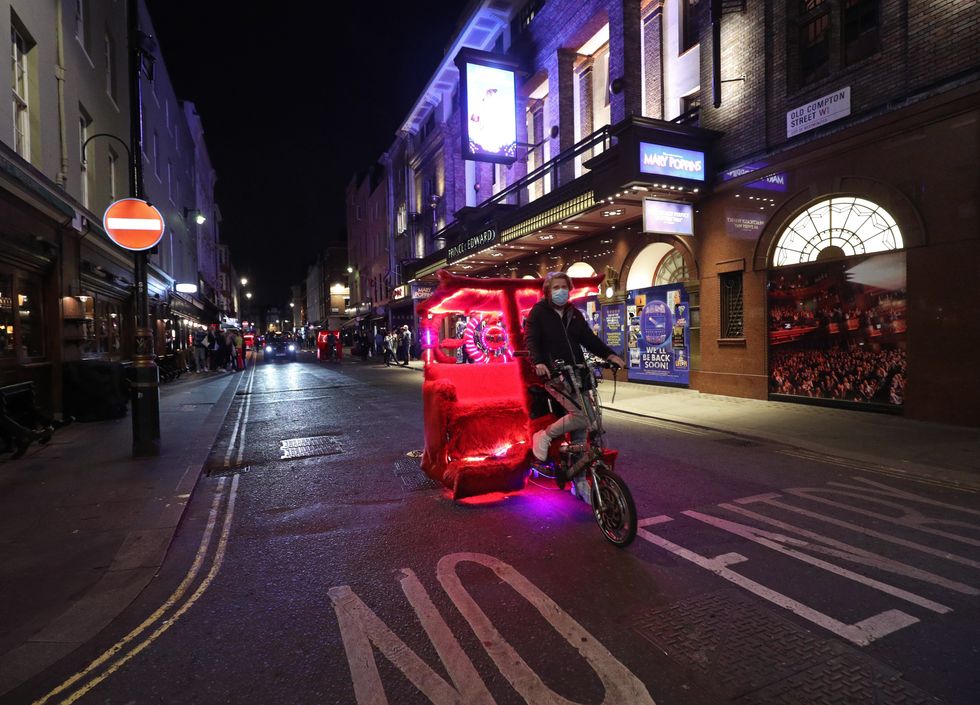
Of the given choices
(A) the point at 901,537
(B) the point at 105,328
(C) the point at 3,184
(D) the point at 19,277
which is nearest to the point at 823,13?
(A) the point at 901,537

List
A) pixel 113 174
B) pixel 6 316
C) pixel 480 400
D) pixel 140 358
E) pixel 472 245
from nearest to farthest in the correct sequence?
pixel 480 400 → pixel 140 358 → pixel 6 316 → pixel 113 174 → pixel 472 245

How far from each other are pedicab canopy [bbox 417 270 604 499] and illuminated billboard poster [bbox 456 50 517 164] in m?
13.7

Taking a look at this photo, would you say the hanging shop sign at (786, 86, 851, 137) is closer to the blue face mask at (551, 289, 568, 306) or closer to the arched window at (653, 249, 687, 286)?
the arched window at (653, 249, 687, 286)

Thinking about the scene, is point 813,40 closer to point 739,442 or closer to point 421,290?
point 739,442

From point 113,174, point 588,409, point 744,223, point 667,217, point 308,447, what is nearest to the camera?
point 588,409

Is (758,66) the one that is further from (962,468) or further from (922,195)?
(962,468)

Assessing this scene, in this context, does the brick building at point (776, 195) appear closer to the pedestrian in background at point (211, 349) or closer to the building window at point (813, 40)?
the building window at point (813, 40)

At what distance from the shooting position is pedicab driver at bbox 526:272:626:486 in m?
4.71

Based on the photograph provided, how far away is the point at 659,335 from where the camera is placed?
48.6 feet

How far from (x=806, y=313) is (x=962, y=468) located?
5183 millimetres

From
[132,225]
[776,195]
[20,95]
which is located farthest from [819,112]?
[20,95]

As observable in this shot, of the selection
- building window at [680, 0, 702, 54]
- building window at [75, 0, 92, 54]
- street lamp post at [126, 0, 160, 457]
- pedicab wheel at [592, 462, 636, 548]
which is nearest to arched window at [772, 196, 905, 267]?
building window at [680, 0, 702, 54]

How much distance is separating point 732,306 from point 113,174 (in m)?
17.3

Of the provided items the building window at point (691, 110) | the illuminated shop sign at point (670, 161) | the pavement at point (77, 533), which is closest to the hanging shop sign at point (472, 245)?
the building window at point (691, 110)
